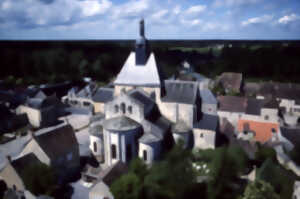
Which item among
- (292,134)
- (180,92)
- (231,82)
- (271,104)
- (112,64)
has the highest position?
(112,64)

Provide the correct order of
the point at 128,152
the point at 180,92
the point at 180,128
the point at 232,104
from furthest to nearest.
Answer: the point at 232,104 → the point at 180,92 → the point at 180,128 → the point at 128,152

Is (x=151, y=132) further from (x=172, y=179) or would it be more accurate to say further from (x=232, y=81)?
(x=232, y=81)

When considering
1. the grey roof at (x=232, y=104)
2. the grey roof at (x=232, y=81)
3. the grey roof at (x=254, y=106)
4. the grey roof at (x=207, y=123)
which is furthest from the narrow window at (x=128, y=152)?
the grey roof at (x=232, y=81)

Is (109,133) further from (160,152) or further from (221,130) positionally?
(221,130)

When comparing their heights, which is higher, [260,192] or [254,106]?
[254,106]

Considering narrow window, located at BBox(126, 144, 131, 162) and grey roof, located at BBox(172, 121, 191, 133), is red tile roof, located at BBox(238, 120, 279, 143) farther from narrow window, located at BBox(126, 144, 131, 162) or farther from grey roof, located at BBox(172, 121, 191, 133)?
narrow window, located at BBox(126, 144, 131, 162)

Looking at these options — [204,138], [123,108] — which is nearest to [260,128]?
[204,138]

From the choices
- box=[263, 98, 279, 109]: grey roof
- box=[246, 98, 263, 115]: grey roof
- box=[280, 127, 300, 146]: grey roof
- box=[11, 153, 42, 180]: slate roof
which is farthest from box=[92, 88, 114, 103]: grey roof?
box=[280, 127, 300, 146]: grey roof
